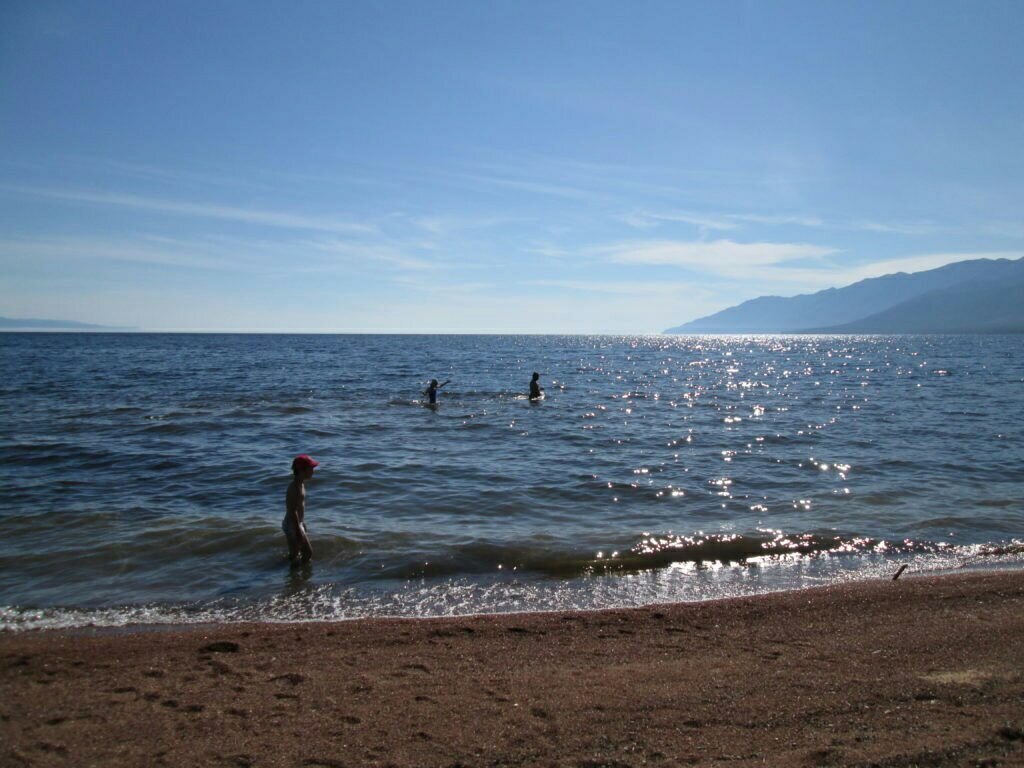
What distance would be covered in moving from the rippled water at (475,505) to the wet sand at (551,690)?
118 cm

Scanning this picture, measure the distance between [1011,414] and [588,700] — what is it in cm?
2794

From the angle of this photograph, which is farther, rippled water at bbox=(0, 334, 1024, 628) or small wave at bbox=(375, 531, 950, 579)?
small wave at bbox=(375, 531, 950, 579)

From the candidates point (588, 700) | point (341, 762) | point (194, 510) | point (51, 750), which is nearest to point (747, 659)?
point (588, 700)

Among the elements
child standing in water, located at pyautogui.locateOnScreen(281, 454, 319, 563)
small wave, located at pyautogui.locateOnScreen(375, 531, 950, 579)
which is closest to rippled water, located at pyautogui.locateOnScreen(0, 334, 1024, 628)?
small wave, located at pyautogui.locateOnScreen(375, 531, 950, 579)

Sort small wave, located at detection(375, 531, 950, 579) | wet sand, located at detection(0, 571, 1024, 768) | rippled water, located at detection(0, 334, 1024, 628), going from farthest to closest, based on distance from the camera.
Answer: small wave, located at detection(375, 531, 950, 579) → rippled water, located at detection(0, 334, 1024, 628) → wet sand, located at detection(0, 571, 1024, 768)

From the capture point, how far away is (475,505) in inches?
508

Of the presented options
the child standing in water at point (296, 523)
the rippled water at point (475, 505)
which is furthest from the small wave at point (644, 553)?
the child standing in water at point (296, 523)

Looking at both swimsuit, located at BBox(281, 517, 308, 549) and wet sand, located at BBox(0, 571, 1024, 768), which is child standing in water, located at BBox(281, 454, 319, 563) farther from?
wet sand, located at BBox(0, 571, 1024, 768)

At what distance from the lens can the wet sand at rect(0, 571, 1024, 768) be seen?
4.61 m

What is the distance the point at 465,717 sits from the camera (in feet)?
16.7

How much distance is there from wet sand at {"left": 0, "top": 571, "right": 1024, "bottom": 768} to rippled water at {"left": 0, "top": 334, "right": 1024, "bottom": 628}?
1177 millimetres

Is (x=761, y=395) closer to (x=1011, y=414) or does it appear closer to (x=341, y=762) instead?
(x=1011, y=414)

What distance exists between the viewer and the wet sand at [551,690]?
15.1ft

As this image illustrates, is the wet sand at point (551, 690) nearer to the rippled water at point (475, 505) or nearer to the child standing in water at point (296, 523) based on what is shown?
the rippled water at point (475, 505)
